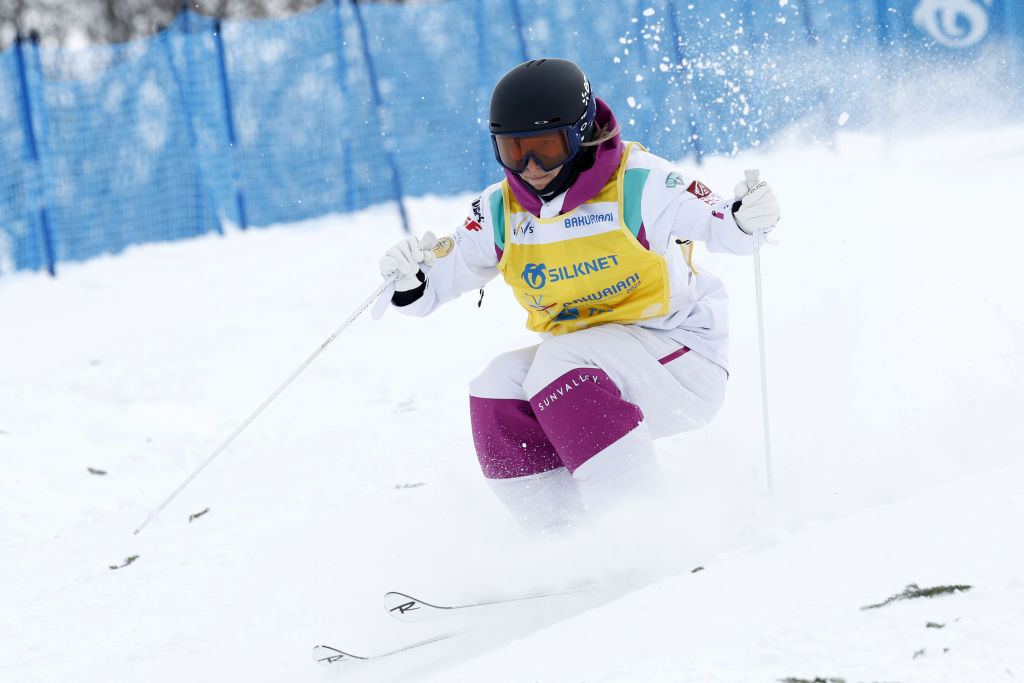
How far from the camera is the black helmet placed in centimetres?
282

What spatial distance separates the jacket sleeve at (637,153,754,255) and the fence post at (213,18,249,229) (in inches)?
295

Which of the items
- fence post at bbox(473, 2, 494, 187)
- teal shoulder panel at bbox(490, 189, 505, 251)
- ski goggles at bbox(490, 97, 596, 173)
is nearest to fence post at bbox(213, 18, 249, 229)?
fence post at bbox(473, 2, 494, 187)

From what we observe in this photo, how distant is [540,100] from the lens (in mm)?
2826

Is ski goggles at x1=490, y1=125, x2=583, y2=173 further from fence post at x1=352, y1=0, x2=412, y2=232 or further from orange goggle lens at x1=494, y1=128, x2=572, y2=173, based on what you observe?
fence post at x1=352, y1=0, x2=412, y2=232

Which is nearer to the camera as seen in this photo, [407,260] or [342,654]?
[342,654]

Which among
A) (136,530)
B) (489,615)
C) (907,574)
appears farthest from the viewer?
(136,530)

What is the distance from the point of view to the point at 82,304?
8.53 metres

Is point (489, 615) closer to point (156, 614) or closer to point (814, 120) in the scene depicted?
point (156, 614)

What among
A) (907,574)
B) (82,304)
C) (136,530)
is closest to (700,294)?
(907,574)

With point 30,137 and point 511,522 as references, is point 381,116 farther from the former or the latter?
point 511,522

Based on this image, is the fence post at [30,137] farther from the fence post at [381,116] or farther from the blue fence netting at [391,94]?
the fence post at [381,116]

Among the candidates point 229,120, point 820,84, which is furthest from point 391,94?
point 820,84

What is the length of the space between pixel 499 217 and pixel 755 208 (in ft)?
2.82

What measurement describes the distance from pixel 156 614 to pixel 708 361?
1984mm
